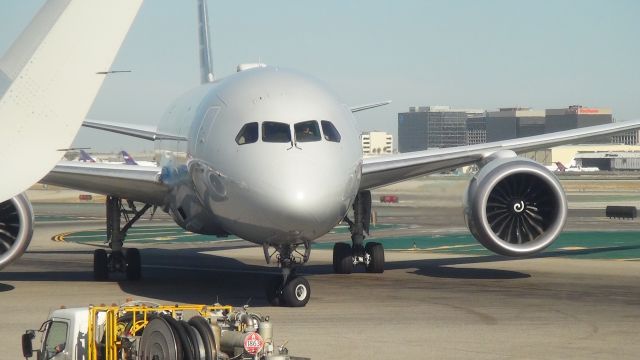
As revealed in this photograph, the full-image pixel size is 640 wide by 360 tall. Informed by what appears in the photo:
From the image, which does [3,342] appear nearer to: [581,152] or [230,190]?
[230,190]

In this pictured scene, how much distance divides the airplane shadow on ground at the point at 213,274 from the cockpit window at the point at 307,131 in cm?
334

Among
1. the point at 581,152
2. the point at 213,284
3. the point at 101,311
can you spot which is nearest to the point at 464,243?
the point at 213,284

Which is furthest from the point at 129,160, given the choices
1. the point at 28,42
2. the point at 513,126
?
the point at 513,126

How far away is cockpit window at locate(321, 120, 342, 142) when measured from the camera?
2089 cm

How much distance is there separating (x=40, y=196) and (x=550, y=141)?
65.2m

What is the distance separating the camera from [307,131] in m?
20.8

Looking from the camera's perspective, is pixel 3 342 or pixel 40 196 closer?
pixel 3 342

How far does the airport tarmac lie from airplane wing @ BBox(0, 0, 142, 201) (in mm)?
9785

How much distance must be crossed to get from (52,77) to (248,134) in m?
15.1

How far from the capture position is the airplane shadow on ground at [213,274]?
23938 mm

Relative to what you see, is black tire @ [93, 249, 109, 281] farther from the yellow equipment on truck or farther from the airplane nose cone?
the yellow equipment on truck

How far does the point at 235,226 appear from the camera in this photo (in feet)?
71.5

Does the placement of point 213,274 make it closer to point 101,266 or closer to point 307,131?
point 101,266

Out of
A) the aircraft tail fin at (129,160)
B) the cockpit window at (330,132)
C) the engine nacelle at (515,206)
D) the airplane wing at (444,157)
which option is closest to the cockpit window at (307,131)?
the cockpit window at (330,132)
